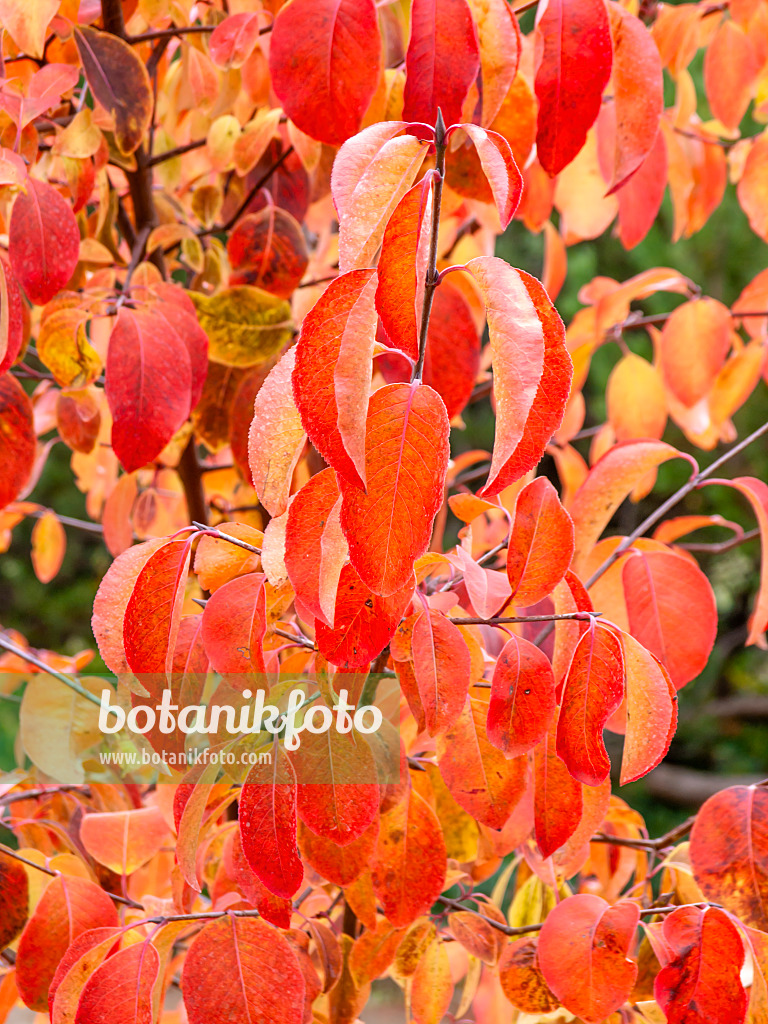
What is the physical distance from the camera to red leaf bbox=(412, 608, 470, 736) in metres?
0.42

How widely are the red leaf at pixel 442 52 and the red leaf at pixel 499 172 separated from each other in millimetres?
149

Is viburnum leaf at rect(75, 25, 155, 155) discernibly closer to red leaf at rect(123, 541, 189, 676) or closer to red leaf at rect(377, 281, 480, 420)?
red leaf at rect(377, 281, 480, 420)

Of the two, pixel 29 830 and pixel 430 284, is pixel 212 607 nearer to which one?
pixel 430 284

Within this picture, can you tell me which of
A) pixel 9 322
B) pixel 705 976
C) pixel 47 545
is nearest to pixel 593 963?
pixel 705 976

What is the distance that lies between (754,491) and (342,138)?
34 centimetres

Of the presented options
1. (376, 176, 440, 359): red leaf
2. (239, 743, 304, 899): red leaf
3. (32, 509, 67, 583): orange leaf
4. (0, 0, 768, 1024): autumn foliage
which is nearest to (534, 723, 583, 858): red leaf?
(0, 0, 768, 1024): autumn foliage

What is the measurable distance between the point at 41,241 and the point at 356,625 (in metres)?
0.35

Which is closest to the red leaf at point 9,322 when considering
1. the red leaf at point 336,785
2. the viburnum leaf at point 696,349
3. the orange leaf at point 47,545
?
the red leaf at point 336,785

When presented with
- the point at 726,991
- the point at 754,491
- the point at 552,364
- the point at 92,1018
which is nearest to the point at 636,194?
the point at 754,491

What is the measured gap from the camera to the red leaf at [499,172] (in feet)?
1.08

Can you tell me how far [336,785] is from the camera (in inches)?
17.0

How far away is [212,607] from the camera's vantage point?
43cm

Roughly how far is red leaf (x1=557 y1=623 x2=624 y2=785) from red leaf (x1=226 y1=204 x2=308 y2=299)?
1.69ft

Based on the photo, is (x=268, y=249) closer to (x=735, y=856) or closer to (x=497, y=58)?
(x=497, y=58)
